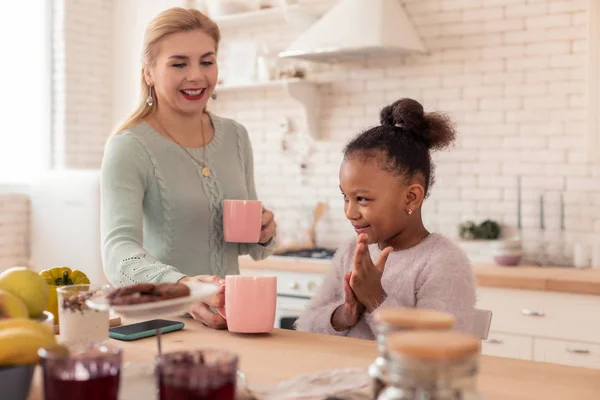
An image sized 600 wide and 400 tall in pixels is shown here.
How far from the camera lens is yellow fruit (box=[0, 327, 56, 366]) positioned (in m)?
1.03

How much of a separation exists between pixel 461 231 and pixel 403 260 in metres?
2.28

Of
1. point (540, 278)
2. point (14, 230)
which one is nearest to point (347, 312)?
point (540, 278)

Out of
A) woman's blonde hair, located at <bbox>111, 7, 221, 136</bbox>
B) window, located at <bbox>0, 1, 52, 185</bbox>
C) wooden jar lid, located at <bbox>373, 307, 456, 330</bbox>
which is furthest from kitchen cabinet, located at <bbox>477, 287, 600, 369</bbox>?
window, located at <bbox>0, 1, 52, 185</bbox>

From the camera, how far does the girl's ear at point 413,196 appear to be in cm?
196

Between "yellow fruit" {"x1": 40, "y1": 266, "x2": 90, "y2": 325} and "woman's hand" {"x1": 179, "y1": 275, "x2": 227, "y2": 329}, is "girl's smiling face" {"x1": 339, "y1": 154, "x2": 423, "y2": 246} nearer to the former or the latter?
"woman's hand" {"x1": 179, "y1": 275, "x2": 227, "y2": 329}

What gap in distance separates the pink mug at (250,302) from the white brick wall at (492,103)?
9.00 feet

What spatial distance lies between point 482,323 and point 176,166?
1.08 metres

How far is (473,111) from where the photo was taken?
4.21m

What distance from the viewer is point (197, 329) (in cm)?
173

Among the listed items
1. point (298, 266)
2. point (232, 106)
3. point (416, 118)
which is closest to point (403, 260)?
point (416, 118)

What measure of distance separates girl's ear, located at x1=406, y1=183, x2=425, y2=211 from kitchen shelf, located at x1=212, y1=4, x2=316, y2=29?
290 centimetres

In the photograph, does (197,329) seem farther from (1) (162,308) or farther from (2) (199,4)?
(2) (199,4)

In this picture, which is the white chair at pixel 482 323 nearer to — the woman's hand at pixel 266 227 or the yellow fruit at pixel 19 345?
the woman's hand at pixel 266 227

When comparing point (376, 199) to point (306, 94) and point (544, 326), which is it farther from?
point (306, 94)
